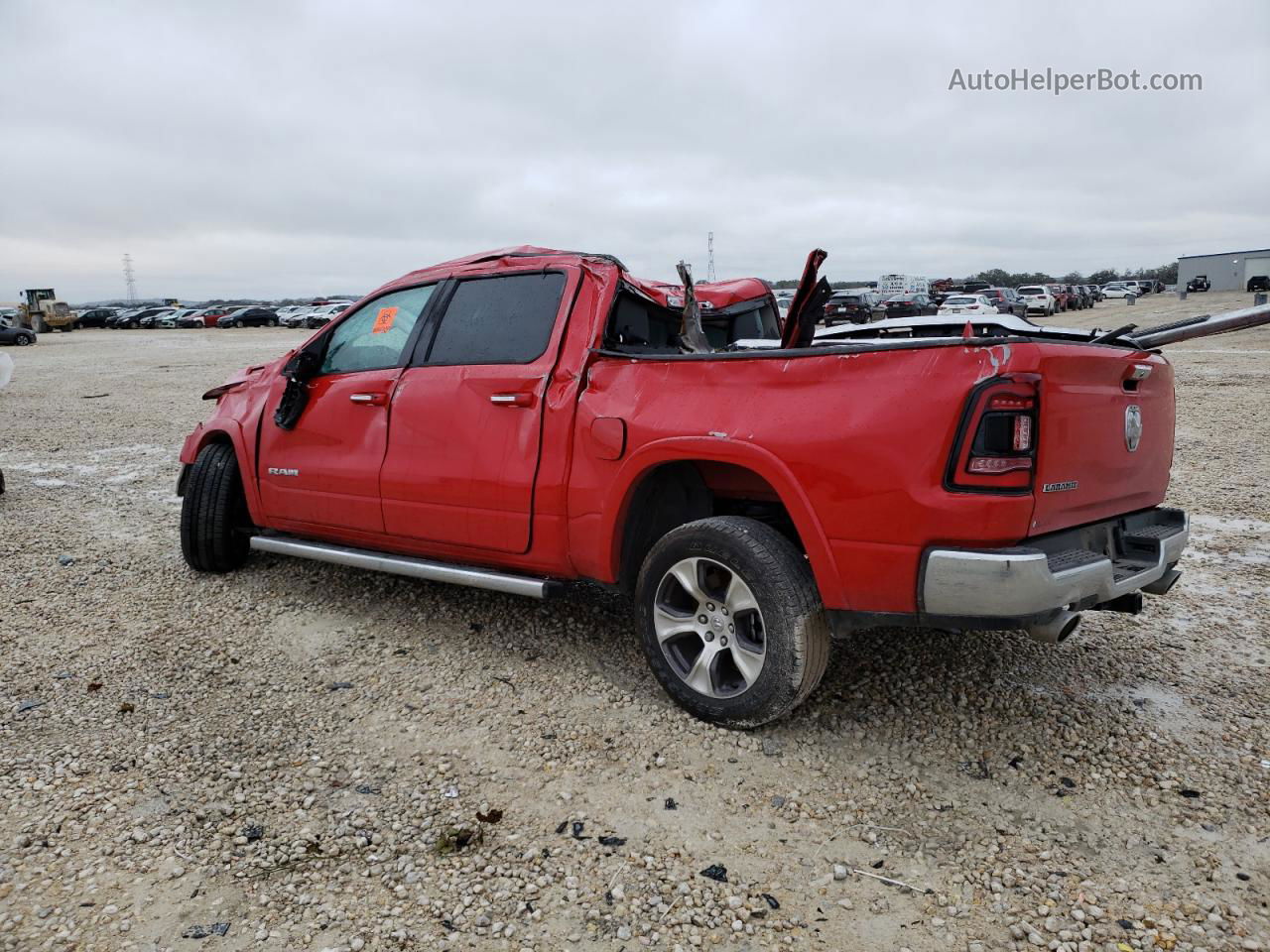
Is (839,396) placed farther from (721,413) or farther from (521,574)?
(521,574)

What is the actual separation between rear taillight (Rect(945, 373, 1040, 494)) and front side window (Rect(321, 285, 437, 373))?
9.10ft

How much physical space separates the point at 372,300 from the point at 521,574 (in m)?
1.79

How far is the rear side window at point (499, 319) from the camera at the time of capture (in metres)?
4.03

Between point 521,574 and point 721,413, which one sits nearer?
point 721,413

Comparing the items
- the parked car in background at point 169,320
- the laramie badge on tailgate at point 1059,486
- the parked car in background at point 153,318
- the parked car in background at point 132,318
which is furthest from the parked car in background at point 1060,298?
the parked car in background at point 132,318

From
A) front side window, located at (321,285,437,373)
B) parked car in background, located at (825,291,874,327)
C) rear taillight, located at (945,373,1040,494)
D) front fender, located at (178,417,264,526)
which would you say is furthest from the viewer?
parked car in background, located at (825,291,874,327)

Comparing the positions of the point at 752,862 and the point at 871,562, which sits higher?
the point at 871,562

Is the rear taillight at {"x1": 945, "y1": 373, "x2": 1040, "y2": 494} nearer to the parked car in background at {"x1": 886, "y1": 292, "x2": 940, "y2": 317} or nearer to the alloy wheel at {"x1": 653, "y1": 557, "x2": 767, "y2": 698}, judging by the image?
the alloy wheel at {"x1": 653, "y1": 557, "x2": 767, "y2": 698}

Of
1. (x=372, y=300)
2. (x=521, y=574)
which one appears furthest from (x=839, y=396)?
(x=372, y=300)


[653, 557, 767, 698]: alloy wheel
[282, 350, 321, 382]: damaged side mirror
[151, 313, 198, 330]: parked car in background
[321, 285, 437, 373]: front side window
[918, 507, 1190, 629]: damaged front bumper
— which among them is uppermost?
[151, 313, 198, 330]: parked car in background

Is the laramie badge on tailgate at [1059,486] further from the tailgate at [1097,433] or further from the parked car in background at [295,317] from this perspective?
the parked car in background at [295,317]

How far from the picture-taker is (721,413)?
3309 mm

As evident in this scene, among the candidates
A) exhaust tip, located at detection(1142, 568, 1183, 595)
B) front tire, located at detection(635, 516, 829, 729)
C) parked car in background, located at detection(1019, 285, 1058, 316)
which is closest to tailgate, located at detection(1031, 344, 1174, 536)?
exhaust tip, located at detection(1142, 568, 1183, 595)

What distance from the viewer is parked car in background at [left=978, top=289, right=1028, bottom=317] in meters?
36.2
